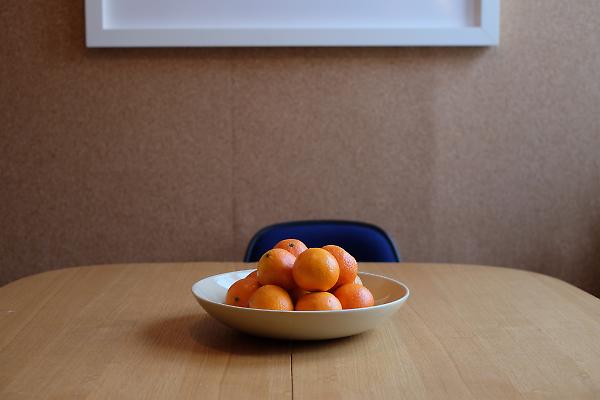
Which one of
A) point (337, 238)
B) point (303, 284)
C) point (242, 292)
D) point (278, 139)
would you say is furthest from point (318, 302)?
point (278, 139)

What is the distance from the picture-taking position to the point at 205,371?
1051mm

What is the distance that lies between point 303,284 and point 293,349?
0.11 m

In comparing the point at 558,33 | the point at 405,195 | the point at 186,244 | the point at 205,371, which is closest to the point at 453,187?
the point at 405,195

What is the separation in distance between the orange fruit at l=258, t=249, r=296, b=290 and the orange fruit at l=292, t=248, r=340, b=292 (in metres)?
0.03

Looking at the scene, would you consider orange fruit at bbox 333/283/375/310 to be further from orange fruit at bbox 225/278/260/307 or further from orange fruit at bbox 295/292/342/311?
orange fruit at bbox 225/278/260/307

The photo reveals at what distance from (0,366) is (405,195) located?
1.89 meters

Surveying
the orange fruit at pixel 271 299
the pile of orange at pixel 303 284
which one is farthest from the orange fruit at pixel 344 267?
the orange fruit at pixel 271 299

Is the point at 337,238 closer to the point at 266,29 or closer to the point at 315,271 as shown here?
the point at 266,29

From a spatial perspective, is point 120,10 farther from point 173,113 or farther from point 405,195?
point 405,195

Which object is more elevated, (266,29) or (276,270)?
(266,29)

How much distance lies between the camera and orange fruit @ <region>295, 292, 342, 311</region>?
3.69 feet

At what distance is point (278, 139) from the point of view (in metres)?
2.71

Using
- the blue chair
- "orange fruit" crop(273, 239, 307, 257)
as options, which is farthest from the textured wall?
"orange fruit" crop(273, 239, 307, 257)

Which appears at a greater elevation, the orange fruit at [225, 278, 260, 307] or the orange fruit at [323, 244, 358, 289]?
the orange fruit at [323, 244, 358, 289]
